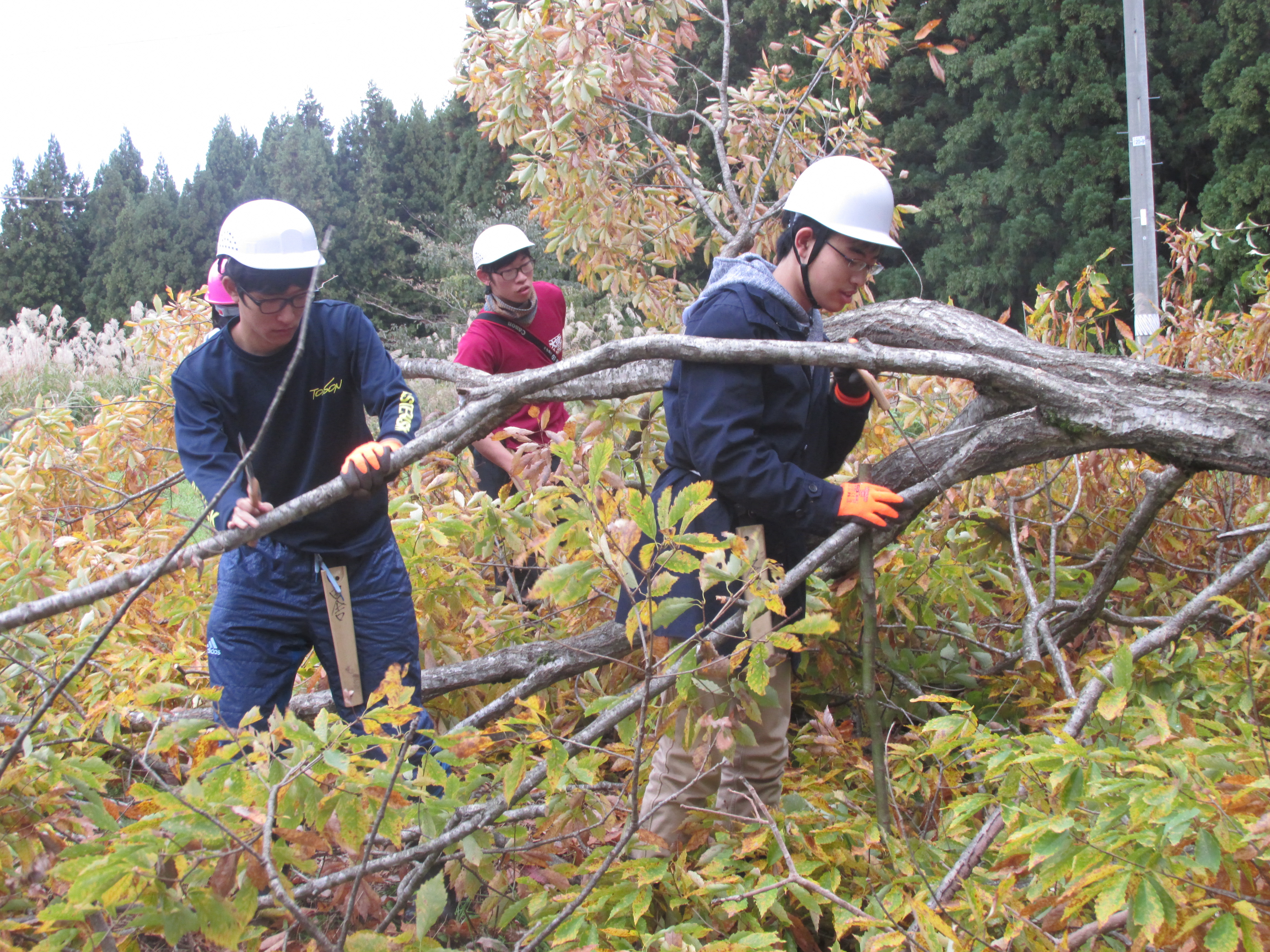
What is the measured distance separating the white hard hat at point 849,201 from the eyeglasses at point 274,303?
117cm

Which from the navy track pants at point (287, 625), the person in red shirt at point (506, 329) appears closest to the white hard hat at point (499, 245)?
the person in red shirt at point (506, 329)

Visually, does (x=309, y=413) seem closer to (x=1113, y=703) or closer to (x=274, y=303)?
(x=274, y=303)

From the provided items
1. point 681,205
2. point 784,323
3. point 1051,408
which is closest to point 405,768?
point 784,323

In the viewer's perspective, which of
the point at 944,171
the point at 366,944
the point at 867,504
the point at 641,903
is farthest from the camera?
the point at 944,171

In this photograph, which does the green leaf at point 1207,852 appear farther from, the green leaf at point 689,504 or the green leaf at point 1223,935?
the green leaf at point 689,504

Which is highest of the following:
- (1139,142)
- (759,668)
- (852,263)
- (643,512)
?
(1139,142)

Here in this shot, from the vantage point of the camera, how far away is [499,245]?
3.88m

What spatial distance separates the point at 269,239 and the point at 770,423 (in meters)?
1.21

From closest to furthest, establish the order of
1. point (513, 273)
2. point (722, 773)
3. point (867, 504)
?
1. point (867, 504)
2. point (722, 773)
3. point (513, 273)

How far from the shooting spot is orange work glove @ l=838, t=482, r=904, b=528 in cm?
209

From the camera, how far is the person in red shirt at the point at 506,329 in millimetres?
3758

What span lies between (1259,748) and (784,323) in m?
1.19

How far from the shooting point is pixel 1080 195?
13.6 meters

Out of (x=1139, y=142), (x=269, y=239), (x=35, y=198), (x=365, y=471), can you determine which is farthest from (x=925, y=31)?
(x=1139, y=142)
